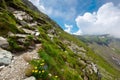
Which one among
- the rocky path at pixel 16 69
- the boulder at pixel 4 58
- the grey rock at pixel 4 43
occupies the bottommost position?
the rocky path at pixel 16 69

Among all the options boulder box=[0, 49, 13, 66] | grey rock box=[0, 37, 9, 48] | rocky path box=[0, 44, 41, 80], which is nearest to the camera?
rocky path box=[0, 44, 41, 80]

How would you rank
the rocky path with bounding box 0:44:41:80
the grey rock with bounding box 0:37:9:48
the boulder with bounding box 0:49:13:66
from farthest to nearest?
the grey rock with bounding box 0:37:9:48
the boulder with bounding box 0:49:13:66
the rocky path with bounding box 0:44:41:80

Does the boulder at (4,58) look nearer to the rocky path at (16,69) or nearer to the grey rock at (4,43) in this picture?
the rocky path at (16,69)

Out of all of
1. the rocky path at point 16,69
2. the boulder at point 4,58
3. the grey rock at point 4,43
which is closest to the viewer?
the rocky path at point 16,69

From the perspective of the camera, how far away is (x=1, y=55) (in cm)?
1898

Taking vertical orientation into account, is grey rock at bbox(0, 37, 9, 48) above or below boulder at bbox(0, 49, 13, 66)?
above

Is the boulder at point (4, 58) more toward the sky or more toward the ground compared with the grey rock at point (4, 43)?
more toward the ground

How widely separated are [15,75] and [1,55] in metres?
2.92

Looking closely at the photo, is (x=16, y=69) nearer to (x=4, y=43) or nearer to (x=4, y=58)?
(x=4, y=58)

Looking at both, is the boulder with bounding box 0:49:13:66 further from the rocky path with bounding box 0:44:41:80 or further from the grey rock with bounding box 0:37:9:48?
the grey rock with bounding box 0:37:9:48

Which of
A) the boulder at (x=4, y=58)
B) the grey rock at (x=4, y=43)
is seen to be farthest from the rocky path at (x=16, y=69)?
the grey rock at (x=4, y=43)

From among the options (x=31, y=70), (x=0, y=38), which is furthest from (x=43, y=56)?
(x=0, y=38)

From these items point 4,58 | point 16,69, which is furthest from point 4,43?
point 16,69

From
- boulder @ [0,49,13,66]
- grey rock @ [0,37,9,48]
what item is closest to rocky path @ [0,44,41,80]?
boulder @ [0,49,13,66]
